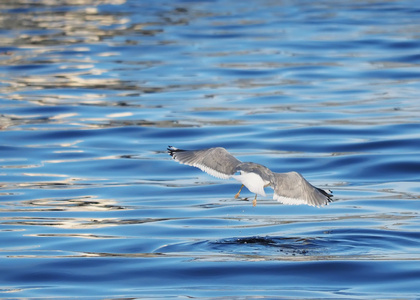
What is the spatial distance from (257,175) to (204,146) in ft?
21.4

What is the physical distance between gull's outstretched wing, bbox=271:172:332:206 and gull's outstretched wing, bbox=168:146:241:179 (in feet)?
1.43

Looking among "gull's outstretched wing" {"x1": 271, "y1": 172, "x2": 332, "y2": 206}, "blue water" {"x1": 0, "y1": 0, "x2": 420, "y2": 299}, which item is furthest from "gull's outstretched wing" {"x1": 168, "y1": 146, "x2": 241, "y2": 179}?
"blue water" {"x1": 0, "y1": 0, "x2": 420, "y2": 299}

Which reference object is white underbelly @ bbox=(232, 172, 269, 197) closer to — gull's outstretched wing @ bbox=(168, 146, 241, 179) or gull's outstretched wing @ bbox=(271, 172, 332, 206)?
gull's outstretched wing @ bbox=(271, 172, 332, 206)

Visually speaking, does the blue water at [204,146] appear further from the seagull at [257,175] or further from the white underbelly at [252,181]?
the white underbelly at [252,181]

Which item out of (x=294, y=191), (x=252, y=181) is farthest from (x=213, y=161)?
(x=252, y=181)

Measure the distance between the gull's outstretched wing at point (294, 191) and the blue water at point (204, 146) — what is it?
1.70 feet

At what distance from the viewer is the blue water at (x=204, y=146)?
867cm

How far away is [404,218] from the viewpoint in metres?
10.7

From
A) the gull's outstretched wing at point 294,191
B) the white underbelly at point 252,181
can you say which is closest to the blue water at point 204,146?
the gull's outstretched wing at point 294,191

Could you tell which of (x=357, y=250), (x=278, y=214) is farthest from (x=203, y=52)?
(x=357, y=250)

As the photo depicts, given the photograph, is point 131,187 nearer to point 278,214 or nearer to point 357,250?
point 278,214

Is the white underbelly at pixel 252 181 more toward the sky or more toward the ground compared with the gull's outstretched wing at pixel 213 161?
more toward the ground

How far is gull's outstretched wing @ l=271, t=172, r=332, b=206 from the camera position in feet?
29.2

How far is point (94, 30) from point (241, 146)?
14307mm
